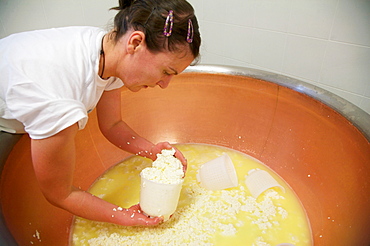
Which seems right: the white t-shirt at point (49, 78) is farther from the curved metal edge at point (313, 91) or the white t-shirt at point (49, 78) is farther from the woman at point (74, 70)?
the curved metal edge at point (313, 91)

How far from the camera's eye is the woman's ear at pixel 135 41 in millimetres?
649

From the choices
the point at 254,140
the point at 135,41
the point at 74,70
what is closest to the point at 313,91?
the point at 254,140

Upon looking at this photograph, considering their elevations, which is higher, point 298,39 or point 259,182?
point 298,39

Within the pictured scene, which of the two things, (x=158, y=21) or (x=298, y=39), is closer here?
(x=158, y=21)

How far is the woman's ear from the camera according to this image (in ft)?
2.13

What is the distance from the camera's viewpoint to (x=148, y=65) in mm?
700

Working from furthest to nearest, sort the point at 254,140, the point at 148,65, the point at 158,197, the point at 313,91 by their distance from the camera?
the point at 254,140 < the point at 313,91 < the point at 158,197 < the point at 148,65

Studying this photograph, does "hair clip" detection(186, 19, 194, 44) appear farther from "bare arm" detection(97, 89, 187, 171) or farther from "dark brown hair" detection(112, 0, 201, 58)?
"bare arm" detection(97, 89, 187, 171)

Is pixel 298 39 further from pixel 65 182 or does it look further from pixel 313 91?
pixel 65 182

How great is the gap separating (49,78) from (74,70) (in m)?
0.06

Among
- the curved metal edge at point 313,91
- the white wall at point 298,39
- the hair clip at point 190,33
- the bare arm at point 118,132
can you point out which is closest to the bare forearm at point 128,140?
the bare arm at point 118,132

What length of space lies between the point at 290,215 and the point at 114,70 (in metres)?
0.76

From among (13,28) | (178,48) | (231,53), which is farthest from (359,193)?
(13,28)

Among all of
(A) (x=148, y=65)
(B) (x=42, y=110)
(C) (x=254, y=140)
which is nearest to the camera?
(B) (x=42, y=110)
